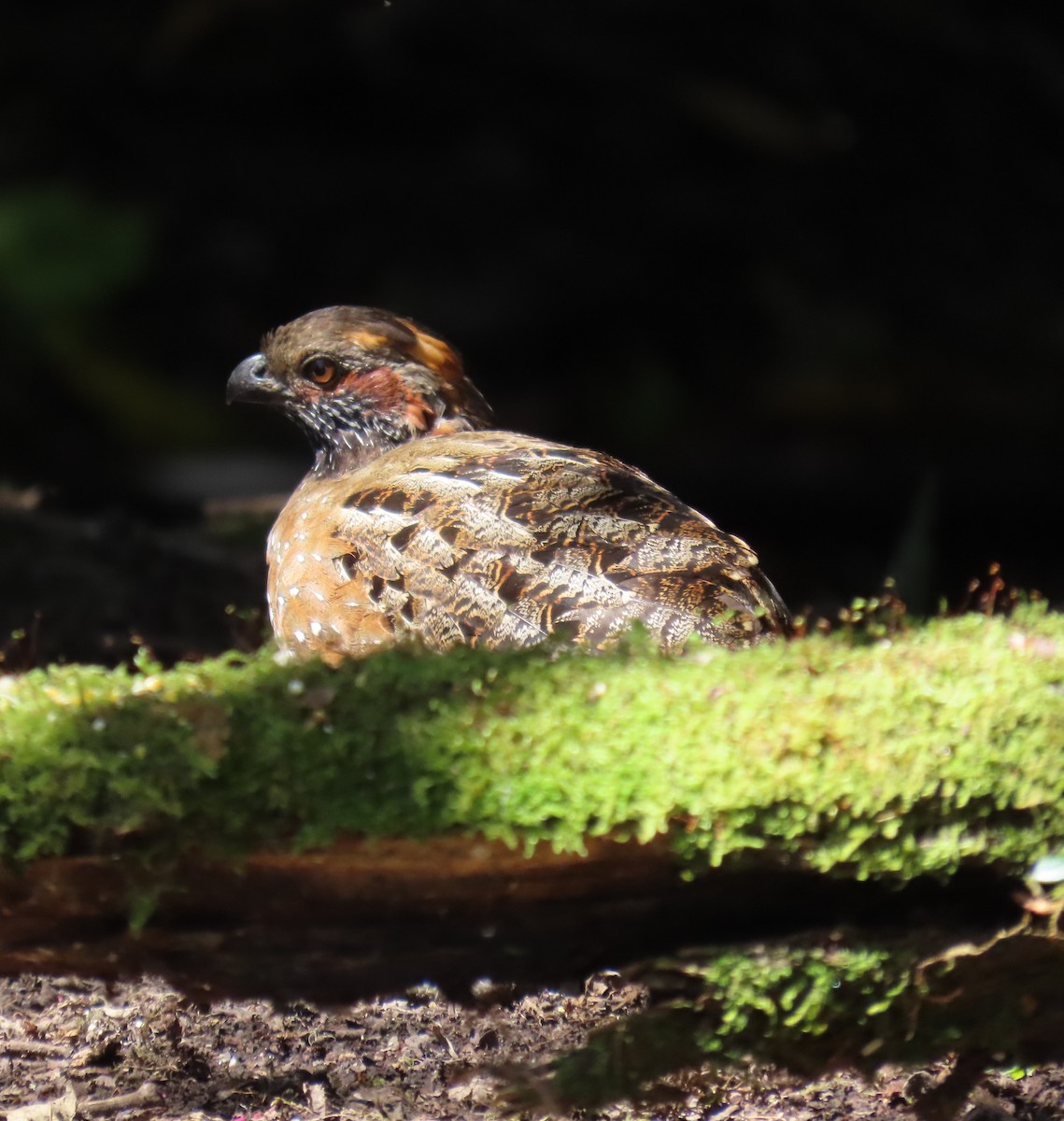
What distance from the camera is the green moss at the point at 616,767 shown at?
9.27 feet

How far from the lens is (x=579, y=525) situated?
4.16 metres

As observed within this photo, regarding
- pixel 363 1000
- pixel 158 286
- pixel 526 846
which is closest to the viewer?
pixel 526 846

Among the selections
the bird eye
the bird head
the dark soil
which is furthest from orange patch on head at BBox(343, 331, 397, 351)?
the dark soil

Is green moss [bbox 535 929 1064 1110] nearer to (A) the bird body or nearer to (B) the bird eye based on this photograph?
(A) the bird body

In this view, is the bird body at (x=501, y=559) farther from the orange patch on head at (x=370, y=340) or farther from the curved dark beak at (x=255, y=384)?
the curved dark beak at (x=255, y=384)

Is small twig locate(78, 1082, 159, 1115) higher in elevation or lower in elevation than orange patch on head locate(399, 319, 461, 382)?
lower

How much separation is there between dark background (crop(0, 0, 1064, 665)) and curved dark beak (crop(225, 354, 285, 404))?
20.4 ft

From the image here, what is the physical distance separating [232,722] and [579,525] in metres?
1.47

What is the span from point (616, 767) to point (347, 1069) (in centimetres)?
100

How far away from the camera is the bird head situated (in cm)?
530

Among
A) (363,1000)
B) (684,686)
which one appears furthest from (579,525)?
(363,1000)

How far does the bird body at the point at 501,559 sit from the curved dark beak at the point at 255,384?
22.7 inches

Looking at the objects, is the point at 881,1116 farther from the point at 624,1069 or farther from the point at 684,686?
the point at 684,686

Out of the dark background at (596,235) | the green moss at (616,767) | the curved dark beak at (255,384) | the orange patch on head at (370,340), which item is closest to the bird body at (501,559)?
the orange patch on head at (370,340)
